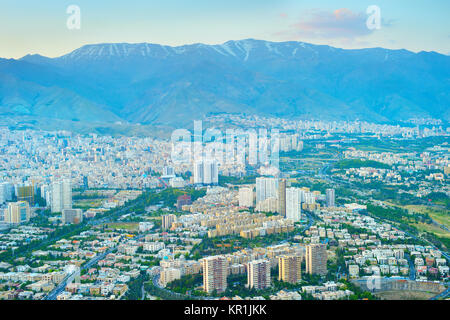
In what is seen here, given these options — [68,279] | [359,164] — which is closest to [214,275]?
[68,279]

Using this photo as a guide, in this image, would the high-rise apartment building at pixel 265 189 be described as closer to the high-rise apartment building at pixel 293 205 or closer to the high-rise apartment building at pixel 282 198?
the high-rise apartment building at pixel 282 198

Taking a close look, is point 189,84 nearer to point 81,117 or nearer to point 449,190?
point 81,117

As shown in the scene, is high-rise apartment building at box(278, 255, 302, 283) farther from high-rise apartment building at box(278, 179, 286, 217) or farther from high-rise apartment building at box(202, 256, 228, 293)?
high-rise apartment building at box(278, 179, 286, 217)

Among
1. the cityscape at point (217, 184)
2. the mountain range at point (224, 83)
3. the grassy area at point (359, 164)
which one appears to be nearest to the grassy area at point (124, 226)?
the cityscape at point (217, 184)

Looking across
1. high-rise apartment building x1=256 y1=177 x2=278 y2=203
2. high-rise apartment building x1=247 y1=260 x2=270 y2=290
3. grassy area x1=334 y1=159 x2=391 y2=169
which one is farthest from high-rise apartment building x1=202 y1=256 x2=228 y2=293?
grassy area x1=334 y1=159 x2=391 y2=169

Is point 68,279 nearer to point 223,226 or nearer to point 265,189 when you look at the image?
point 223,226
